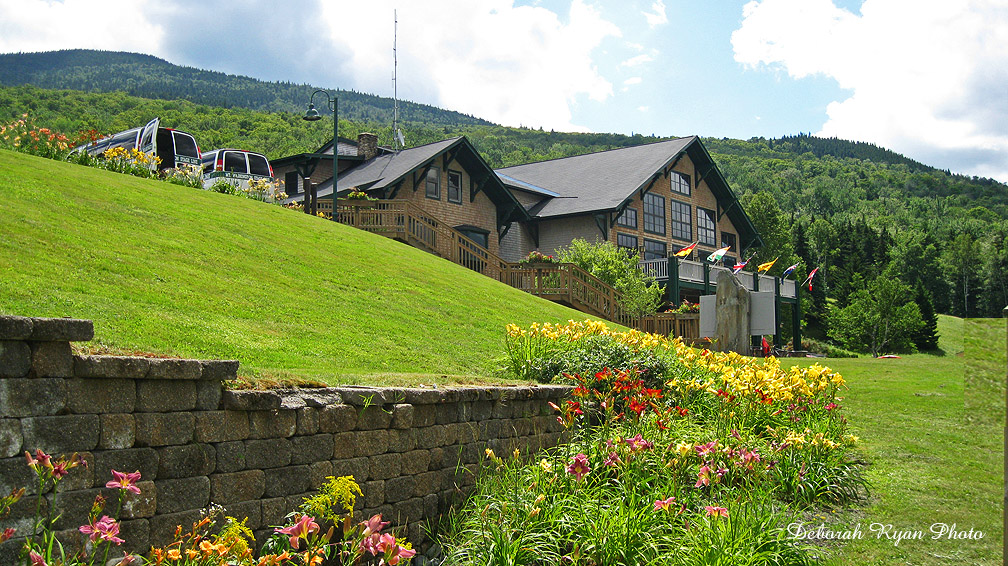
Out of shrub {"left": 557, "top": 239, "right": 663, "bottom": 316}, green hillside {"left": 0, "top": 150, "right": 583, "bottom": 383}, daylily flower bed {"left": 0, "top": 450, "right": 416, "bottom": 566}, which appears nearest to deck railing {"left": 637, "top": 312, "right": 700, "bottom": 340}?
shrub {"left": 557, "top": 239, "right": 663, "bottom": 316}

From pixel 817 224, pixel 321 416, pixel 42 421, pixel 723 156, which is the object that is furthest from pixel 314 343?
pixel 723 156

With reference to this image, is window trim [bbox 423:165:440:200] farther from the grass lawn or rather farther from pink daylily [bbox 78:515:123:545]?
Answer: pink daylily [bbox 78:515:123:545]

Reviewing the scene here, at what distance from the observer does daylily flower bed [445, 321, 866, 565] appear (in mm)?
5719

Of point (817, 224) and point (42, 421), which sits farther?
point (817, 224)

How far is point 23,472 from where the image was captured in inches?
159

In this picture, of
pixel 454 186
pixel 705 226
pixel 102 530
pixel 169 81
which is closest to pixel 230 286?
pixel 102 530

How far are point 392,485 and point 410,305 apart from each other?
686 centimetres

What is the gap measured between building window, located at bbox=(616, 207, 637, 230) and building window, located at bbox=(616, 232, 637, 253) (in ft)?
1.52

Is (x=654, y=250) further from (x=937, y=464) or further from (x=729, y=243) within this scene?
(x=937, y=464)

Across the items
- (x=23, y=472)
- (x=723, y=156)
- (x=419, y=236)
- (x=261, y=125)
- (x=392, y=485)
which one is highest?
(x=723, y=156)

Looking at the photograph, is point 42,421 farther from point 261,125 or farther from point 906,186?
point 906,186

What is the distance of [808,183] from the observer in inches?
4688

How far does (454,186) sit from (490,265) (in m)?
8.95

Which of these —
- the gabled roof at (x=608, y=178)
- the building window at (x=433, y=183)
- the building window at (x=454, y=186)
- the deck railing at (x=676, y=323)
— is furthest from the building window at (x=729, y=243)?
the deck railing at (x=676, y=323)
